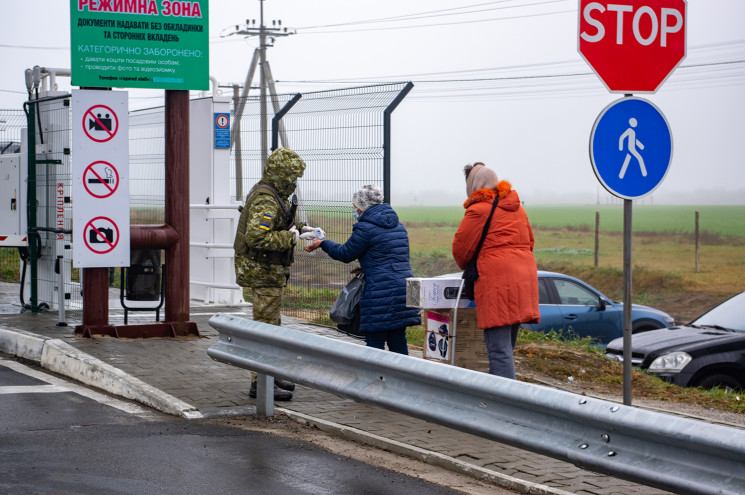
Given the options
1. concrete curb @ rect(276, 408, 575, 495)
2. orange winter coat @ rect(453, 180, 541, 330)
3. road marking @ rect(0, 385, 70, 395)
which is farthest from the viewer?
road marking @ rect(0, 385, 70, 395)

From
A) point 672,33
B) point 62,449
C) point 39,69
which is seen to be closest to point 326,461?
point 62,449

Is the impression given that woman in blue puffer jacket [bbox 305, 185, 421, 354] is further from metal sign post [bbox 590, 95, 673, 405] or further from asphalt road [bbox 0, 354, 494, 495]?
metal sign post [bbox 590, 95, 673, 405]

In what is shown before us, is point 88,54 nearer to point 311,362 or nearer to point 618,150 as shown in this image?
point 311,362

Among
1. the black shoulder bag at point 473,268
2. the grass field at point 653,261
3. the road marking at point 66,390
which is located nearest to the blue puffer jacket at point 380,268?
the black shoulder bag at point 473,268

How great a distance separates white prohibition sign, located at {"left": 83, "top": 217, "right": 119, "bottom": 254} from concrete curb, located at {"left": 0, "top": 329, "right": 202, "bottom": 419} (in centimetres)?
111

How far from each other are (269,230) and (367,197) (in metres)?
0.85

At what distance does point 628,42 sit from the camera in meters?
6.08

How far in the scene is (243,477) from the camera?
17.0 feet

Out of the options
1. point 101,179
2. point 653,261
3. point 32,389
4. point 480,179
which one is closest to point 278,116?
point 101,179

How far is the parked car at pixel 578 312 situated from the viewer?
13.0 meters

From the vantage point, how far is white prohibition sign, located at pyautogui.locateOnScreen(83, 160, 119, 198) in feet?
32.2

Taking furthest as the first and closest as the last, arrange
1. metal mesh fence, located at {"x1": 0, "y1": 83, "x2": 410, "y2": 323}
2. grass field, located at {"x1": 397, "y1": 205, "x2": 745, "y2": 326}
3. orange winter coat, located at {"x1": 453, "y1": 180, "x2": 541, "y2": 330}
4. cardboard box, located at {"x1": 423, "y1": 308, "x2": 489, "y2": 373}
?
grass field, located at {"x1": 397, "y1": 205, "x2": 745, "y2": 326}
metal mesh fence, located at {"x1": 0, "y1": 83, "x2": 410, "y2": 323}
cardboard box, located at {"x1": 423, "y1": 308, "x2": 489, "y2": 373}
orange winter coat, located at {"x1": 453, "y1": 180, "x2": 541, "y2": 330}

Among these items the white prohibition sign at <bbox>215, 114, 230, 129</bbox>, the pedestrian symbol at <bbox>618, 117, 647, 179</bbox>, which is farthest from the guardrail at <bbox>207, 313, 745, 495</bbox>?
the white prohibition sign at <bbox>215, 114, 230, 129</bbox>

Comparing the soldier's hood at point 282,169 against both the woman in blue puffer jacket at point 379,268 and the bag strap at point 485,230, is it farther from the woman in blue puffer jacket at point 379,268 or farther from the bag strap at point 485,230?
the bag strap at point 485,230
